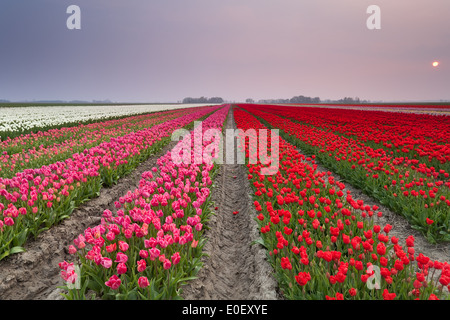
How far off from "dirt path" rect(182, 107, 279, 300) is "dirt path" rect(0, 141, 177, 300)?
6.56ft

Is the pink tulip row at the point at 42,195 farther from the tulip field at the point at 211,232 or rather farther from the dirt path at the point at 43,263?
the dirt path at the point at 43,263

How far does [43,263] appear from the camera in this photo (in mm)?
4668

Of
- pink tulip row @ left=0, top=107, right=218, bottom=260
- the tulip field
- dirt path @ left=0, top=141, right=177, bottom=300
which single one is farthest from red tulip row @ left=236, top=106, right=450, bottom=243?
pink tulip row @ left=0, top=107, right=218, bottom=260

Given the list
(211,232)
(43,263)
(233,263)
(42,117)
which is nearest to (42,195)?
(43,263)

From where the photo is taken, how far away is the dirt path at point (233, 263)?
378 centimetres

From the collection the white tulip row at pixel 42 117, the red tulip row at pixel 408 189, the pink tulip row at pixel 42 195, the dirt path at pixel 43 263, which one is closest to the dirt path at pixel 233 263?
the dirt path at pixel 43 263

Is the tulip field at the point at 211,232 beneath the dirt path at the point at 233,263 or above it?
above

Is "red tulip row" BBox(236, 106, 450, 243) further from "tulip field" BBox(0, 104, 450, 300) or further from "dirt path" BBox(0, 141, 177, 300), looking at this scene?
"dirt path" BBox(0, 141, 177, 300)

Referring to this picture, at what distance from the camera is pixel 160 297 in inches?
121

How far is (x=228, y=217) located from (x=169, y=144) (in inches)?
399

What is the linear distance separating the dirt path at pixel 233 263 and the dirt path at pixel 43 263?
200cm

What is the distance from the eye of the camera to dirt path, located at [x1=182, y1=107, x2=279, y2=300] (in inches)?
149

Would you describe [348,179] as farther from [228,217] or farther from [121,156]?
[121,156]
